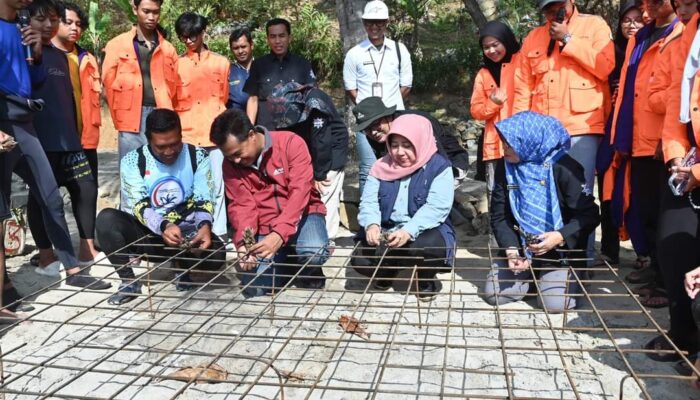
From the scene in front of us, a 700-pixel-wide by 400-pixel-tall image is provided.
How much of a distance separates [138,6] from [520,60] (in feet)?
8.41

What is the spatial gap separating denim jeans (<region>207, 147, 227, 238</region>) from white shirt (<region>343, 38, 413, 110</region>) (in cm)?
115

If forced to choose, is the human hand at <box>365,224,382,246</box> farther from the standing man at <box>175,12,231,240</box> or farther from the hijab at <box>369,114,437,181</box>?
the standing man at <box>175,12,231,240</box>

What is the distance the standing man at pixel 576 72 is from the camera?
139 inches

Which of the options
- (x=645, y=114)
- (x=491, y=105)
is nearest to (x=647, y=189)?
(x=645, y=114)

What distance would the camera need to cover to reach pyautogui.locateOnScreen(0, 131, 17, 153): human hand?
2.99 metres

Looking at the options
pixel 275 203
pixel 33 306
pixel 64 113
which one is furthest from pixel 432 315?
pixel 64 113

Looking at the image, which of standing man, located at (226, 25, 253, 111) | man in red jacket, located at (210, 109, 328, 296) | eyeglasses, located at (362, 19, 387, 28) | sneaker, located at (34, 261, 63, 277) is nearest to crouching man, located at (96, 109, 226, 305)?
man in red jacket, located at (210, 109, 328, 296)

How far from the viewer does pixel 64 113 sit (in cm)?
386

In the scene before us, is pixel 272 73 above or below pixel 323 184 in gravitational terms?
above

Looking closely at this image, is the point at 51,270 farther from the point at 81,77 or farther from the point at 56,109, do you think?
the point at 81,77

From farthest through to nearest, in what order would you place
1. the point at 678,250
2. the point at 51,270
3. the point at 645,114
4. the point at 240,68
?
the point at 240,68
the point at 51,270
the point at 645,114
the point at 678,250

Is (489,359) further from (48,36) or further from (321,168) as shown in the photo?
(48,36)

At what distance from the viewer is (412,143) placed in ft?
11.6

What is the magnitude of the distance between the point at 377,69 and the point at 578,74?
150cm
